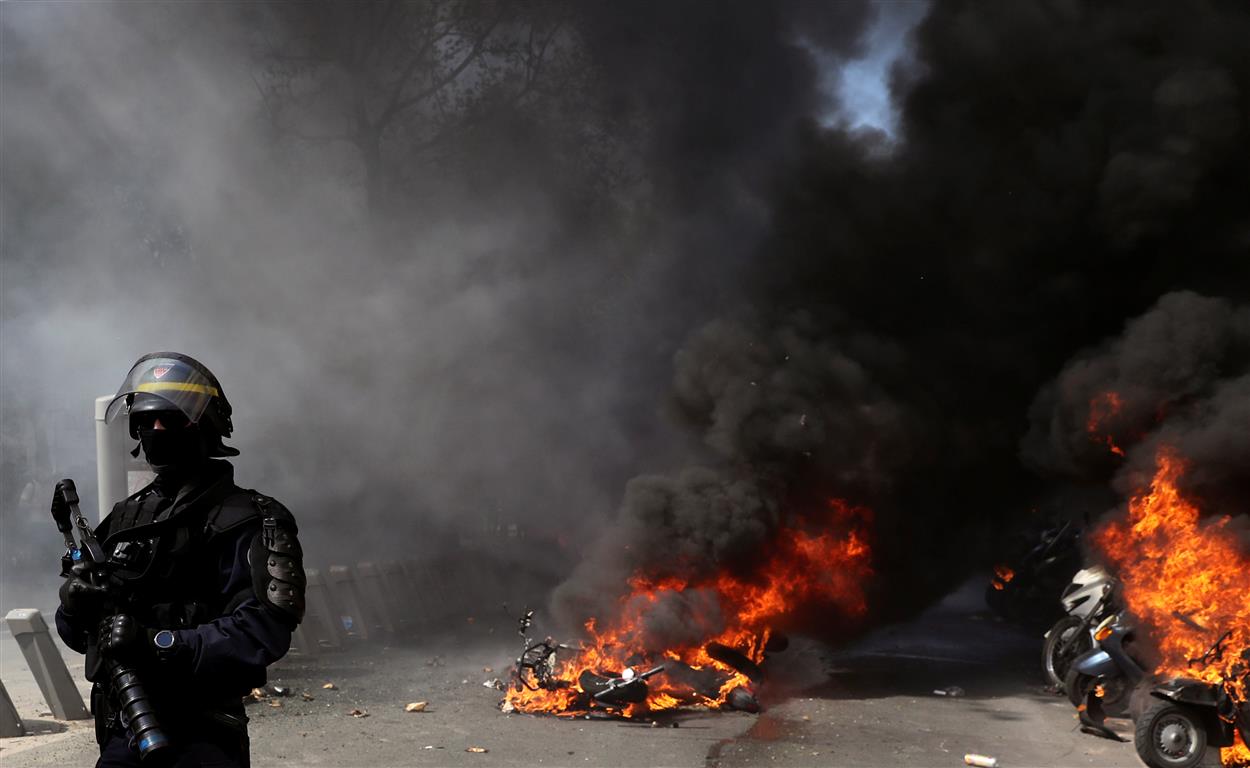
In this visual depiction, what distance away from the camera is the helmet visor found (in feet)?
9.25

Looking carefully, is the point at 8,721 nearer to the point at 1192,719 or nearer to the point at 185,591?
the point at 185,591

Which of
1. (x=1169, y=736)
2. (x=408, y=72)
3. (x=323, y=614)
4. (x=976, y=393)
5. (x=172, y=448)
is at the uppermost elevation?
(x=408, y=72)

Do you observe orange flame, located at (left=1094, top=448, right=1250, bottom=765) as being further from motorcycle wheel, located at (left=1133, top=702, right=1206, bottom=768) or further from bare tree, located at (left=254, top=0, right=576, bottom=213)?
bare tree, located at (left=254, top=0, right=576, bottom=213)

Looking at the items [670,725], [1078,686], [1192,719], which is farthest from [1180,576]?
[670,725]

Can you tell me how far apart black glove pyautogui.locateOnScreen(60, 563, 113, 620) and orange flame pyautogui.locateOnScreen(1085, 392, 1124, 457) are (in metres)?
8.65

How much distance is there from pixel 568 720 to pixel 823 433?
410cm

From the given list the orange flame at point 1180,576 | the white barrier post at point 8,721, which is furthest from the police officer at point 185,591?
the orange flame at point 1180,576

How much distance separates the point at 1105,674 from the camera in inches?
296

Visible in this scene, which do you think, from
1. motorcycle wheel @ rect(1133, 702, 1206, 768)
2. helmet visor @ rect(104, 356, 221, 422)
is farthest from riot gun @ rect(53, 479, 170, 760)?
motorcycle wheel @ rect(1133, 702, 1206, 768)

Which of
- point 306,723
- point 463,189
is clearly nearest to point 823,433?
point 306,723

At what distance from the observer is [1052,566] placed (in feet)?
39.6

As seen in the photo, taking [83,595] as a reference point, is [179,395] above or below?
above

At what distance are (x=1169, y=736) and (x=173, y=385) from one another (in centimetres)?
586

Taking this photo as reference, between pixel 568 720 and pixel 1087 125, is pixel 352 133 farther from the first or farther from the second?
pixel 568 720
